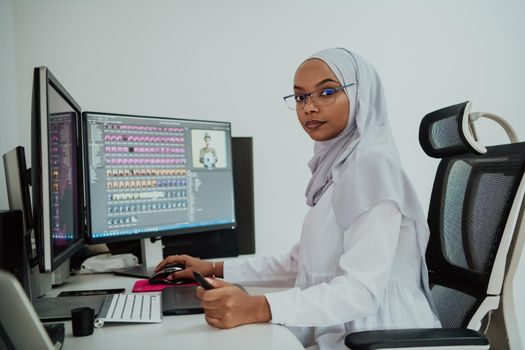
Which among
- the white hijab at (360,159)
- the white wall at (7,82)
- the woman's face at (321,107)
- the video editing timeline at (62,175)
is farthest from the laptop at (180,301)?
the white wall at (7,82)

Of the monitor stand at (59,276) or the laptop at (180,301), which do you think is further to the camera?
the monitor stand at (59,276)

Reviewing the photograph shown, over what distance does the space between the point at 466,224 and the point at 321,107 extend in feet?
1.60

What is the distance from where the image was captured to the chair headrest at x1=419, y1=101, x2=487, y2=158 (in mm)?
1062

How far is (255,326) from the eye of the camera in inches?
34.9

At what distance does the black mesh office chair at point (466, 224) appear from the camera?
1.05 metres

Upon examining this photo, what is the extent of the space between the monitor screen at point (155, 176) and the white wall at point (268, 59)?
36 cm

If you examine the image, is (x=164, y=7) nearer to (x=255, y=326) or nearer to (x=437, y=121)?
(x=437, y=121)

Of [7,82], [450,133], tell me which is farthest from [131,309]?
[7,82]

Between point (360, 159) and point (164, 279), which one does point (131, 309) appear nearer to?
point (164, 279)

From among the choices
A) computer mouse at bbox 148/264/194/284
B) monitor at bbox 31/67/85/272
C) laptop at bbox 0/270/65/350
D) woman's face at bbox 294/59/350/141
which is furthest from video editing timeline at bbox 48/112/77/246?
woman's face at bbox 294/59/350/141

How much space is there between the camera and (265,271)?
4.46 feet

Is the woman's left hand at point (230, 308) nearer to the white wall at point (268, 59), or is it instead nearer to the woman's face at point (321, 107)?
the woman's face at point (321, 107)

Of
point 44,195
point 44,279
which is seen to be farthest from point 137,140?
point 44,195

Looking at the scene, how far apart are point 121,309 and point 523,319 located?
2.06 metres
